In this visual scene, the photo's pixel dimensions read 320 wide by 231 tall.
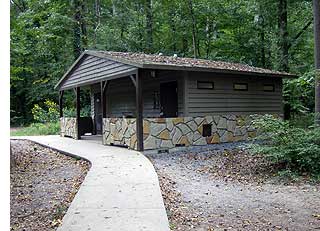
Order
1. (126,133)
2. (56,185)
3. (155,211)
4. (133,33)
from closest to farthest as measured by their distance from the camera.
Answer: (155,211)
(56,185)
(126,133)
(133,33)

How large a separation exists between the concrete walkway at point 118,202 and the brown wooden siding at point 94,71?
4388 mm

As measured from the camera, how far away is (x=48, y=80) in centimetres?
2750

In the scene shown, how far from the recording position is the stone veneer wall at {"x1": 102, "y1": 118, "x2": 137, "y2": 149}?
10.7 meters

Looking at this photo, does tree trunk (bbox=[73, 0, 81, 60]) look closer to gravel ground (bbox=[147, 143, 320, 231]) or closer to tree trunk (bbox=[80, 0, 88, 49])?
tree trunk (bbox=[80, 0, 88, 49])

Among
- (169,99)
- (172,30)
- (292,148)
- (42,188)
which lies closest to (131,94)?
(169,99)

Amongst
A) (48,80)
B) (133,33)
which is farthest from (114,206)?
(48,80)

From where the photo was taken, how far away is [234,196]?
18.5 feet

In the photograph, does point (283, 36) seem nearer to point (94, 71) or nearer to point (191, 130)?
point (191, 130)

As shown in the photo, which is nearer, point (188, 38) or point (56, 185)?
point (56, 185)

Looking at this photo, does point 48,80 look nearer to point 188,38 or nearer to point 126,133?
point 188,38

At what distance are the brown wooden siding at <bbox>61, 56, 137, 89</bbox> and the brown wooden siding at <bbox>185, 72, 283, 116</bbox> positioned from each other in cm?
225

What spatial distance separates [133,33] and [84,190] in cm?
2005

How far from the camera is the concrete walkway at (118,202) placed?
3719 mm

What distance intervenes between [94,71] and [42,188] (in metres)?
7.86
